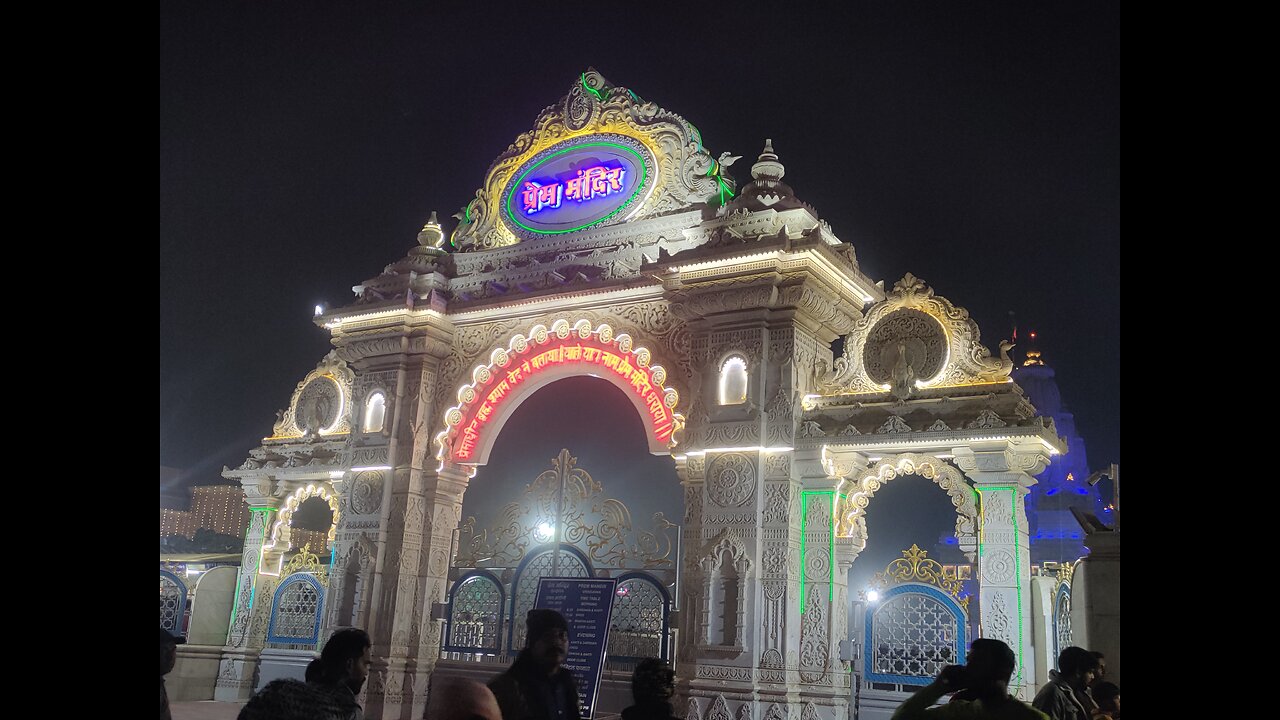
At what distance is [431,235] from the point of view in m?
13.9

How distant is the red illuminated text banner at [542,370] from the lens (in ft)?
37.7

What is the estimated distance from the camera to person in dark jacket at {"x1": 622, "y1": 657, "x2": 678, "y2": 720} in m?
4.47

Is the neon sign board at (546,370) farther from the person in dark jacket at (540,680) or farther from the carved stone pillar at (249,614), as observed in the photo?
the person in dark jacket at (540,680)

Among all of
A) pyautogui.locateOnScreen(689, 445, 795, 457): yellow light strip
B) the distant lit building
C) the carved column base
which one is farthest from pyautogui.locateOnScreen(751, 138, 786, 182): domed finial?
the distant lit building

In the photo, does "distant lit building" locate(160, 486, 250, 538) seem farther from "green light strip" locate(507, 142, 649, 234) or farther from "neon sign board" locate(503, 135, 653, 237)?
"neon sign board" locate(503, 135, 653, 237)

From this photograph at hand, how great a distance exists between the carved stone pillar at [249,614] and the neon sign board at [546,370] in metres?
4.17

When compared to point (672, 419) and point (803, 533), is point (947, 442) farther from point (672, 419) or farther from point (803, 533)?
point (672, 419)

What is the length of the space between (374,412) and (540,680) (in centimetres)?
944

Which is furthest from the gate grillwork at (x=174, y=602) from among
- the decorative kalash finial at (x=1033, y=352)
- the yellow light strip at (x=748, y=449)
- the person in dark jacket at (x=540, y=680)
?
the decorative kalash finial at (x=1033, y=352)

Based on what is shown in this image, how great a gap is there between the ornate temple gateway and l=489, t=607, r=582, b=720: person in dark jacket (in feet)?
17.6
